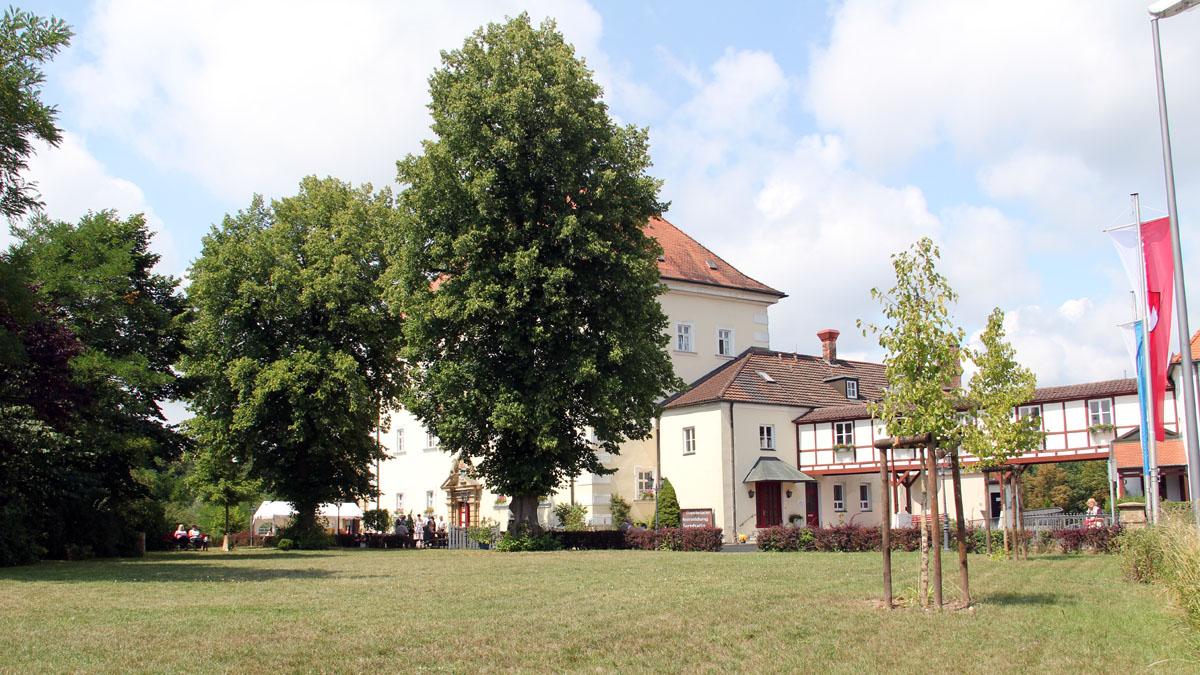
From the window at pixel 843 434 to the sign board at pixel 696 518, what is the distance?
8.06m

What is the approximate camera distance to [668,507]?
38000mm

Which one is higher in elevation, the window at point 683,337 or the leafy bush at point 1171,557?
the window at point 683,337

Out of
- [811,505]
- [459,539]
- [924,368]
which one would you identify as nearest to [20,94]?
[924,368]

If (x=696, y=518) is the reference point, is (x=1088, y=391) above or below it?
above

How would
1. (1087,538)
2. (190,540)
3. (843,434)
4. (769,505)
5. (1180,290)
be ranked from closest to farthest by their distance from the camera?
(1180,290), (1087,538), (769,505), (843,434), (190,540)

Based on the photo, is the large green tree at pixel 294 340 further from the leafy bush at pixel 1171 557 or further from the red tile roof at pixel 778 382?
the leafy bush at pixel 1171 557

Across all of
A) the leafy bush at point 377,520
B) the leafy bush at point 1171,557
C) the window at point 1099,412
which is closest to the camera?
the leafy bush at point 1171,557

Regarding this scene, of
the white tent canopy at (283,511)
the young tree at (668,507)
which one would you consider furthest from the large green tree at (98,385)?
the young tree at (668,507)

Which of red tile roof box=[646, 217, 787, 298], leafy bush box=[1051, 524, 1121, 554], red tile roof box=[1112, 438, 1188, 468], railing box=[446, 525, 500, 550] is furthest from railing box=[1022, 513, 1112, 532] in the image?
railing box=[446, 525, 500, 550]

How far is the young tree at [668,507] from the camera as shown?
124 ft

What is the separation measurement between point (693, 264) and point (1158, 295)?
31982 mm

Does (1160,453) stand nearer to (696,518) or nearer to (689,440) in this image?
(696,518)

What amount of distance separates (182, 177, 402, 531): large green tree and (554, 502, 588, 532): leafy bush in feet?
29.8

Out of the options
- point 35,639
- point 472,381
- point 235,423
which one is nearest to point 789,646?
point 35,639
